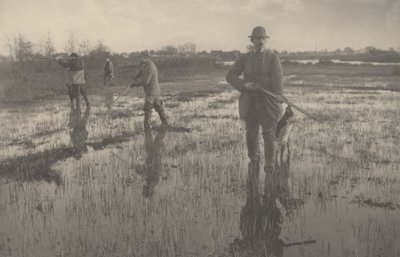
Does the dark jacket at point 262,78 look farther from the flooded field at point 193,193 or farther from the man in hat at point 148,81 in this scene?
the man in hat at point 148,81

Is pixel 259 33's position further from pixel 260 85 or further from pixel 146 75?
pixel 146 75

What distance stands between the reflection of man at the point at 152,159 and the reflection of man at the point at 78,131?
1.30 m

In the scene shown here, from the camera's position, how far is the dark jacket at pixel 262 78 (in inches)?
275

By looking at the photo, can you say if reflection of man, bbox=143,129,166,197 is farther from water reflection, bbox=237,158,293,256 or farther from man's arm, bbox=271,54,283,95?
man's arm, bbox=271,54,283,95

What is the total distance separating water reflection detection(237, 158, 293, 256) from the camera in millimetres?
4620

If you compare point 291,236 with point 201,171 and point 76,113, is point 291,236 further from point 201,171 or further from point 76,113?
point 76,113

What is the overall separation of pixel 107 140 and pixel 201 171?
3.45 m

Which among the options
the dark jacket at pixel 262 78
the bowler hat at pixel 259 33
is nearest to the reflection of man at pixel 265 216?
the dark jacket at pixel 262 78

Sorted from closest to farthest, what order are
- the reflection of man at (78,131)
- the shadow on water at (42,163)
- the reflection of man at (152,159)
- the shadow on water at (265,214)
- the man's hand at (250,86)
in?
the shadow on water at (265,214) → the reflection of man at (152,159) → the man's hand at (250,86) → the shadow on water at (42,163) → the reflection of man at (78,131)

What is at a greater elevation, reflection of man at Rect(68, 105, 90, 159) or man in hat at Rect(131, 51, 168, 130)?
man in hat at Rect(131, 51, 168, 130)

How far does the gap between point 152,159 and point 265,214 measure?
3392mm

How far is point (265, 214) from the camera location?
5.53m

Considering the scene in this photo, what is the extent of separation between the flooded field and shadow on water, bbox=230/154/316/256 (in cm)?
2

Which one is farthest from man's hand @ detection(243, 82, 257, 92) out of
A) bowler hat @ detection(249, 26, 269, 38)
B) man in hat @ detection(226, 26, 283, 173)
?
bowler hat @ detection(249, 26, 269, 38)
